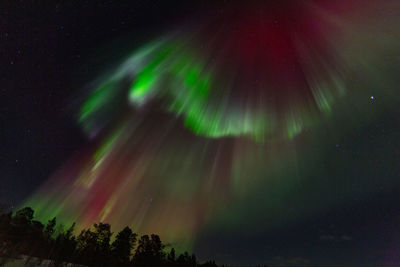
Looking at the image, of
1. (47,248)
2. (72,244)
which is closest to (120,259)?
(72,244)

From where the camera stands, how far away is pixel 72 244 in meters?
75.0

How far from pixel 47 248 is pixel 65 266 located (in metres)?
10.5

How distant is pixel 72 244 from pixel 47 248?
6.18 meters

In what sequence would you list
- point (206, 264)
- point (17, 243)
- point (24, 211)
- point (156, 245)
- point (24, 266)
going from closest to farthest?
point (24, 266), point (17, 243), point (24, 211), point (156, 245), point (206, 264)

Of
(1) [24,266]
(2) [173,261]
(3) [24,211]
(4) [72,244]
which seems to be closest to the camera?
(1) [24,266]

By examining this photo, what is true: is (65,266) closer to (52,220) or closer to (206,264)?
(52,220)

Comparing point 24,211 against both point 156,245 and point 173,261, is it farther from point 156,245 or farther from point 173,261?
point 173,261

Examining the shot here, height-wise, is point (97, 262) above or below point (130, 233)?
below

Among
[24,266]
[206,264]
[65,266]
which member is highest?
[206,264]

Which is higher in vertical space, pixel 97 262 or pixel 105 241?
pixel 105 241

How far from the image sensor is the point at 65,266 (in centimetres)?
6281

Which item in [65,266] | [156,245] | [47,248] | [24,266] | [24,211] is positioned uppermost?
[156,245]

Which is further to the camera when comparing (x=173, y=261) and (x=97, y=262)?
(x=173, y=261)

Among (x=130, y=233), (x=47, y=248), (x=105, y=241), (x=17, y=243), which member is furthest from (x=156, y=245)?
(x=17, y=243)
